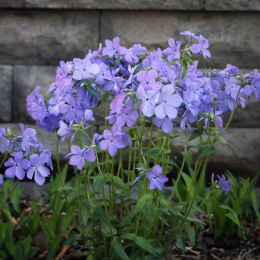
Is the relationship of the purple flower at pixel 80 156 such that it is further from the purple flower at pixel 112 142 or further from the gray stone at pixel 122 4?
the gray stone at pixel 122 4

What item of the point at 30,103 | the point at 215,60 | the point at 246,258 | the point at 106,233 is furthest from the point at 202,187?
the point at 30,103

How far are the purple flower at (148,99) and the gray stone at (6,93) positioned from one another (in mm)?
1777

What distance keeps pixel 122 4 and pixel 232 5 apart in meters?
0.65

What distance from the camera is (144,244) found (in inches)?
65.4

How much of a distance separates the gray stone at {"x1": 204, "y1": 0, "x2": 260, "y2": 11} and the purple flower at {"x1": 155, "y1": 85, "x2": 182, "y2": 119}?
1.65 metres

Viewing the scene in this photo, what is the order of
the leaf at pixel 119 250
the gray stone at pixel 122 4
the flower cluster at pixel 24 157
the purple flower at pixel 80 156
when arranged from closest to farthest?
1. the purple flower at pixel 80 156
2. the flower cluster at pixel 24 157
3. the leaf at pixel 119 250
4. the gray stone at pixel 122 4

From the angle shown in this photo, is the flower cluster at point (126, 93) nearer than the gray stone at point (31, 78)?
Yes

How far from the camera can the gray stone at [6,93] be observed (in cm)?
295

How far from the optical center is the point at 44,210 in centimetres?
256

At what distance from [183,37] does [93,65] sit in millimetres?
1595

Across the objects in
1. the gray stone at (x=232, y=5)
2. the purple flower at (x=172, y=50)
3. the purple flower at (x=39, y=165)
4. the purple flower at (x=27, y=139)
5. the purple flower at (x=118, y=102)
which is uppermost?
the gray stone at (x=232, y=5)

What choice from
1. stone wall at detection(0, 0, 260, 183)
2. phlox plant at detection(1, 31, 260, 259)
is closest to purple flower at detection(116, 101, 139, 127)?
phlox plant at detection(1, 31, 260, 259)

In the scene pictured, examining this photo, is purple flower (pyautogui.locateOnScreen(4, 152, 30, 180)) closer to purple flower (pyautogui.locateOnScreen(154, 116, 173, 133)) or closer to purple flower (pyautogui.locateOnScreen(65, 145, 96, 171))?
purple flower (pyautogui.locateOnScreen(65, 145, 96, 171))

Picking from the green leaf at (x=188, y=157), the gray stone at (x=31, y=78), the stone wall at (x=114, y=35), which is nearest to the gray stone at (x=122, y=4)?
the stone wall at (x=114, y=35)
